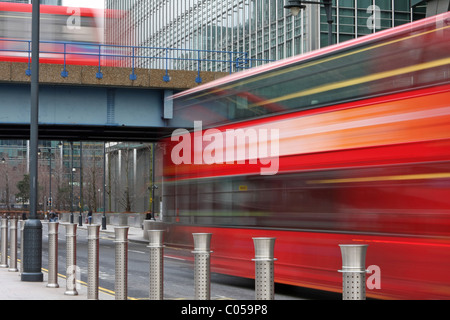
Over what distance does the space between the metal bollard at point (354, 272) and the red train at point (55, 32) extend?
22.2m

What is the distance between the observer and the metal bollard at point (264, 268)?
7.42 meters

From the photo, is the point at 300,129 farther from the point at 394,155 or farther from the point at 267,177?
the point at 394,155

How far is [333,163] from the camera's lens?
12.0 metres

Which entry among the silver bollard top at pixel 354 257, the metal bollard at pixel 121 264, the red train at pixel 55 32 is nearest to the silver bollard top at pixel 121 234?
the metal bollard at pixel 121 264

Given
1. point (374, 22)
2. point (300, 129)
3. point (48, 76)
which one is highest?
point (374, 22)

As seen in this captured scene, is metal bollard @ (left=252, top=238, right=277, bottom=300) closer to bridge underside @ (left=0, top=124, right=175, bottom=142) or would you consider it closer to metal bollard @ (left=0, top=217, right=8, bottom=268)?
metal bollard @ (left=0, top=217, right=8, bottom=268)

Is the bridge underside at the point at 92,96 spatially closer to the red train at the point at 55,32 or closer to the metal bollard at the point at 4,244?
the red train at the point at 55,32

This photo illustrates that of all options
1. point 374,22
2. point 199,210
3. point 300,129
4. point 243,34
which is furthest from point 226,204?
point 243,34

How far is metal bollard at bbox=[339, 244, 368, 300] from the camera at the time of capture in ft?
21.5

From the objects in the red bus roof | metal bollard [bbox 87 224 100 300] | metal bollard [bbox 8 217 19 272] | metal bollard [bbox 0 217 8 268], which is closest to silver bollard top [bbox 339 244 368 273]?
metal bollard [bbox 87 224 100 300]

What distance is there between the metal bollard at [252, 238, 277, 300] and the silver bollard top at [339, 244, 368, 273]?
3.40ft

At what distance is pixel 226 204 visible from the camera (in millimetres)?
15141

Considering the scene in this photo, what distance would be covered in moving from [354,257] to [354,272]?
0.13 metres
